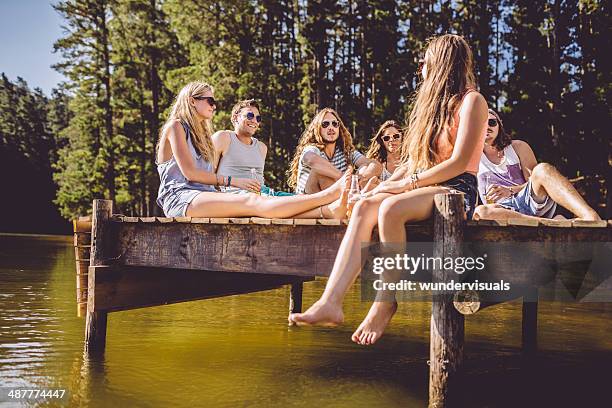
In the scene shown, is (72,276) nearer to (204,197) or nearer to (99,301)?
(99,301)

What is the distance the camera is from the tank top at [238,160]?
690 centimetres

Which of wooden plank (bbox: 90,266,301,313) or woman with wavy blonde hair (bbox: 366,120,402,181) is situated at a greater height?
woman with wavy blonde hair (bbox: 366,120,402,181)

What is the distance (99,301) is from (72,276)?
7877 millimetres

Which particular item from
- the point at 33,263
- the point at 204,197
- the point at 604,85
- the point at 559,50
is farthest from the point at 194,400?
the point at 559,50

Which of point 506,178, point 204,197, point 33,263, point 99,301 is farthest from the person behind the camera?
point 33,263

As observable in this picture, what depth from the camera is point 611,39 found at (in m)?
21.2

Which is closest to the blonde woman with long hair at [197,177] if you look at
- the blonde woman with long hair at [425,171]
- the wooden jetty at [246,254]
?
the wooden jetty at [246,254]

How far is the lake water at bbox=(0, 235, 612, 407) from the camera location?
473 cm

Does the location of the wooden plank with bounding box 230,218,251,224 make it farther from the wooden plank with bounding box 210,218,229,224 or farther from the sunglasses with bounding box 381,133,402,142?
the sunglasses with bounding box 381,133,402,142

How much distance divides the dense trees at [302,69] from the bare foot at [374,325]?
470 inches

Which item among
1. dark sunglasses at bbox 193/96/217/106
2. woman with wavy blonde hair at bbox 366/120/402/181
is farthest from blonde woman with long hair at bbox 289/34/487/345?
woman with wavy blonde hair at bbox 366/120/402/181

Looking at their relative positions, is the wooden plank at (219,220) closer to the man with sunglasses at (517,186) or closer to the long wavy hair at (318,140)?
the man with sunglasses at (517,186)

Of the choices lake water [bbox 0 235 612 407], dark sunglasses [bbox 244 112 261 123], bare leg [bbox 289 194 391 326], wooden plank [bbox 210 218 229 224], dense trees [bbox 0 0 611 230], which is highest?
dense trees [bbox 0 0 611 230]

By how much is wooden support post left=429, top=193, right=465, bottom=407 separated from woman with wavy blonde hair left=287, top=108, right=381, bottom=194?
2.66 meters
